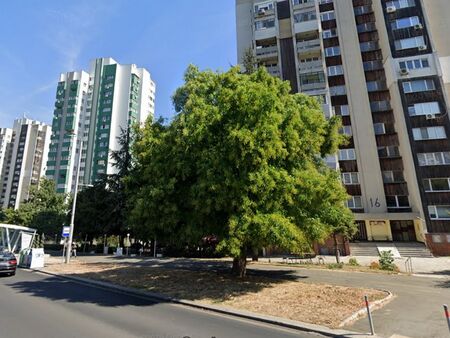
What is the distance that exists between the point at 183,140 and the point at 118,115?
245 ft

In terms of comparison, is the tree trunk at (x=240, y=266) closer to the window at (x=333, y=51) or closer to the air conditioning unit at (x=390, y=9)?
the window at (x=333, y=51)

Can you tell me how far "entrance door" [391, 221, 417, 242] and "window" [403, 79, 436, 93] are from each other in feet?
53.3

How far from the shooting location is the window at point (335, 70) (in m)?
42.7

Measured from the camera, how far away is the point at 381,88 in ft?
134

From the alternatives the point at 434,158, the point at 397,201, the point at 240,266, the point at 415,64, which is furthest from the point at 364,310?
the point at 415,64

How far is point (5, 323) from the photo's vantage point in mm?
7918

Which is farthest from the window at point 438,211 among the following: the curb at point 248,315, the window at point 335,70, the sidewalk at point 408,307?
the curb at point 248,315

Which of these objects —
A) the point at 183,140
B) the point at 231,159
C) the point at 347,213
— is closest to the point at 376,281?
the point at 347,213

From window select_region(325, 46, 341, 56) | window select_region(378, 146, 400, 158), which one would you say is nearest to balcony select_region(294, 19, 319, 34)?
window select_region(325, 46, 341, 56)

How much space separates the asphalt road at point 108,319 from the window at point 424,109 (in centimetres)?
3665

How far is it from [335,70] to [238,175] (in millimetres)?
37210

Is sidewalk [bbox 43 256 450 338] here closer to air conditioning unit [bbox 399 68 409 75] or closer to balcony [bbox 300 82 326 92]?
balcony [bbox 300 82 326 92]

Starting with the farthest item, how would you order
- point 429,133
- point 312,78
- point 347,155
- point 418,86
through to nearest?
1. point 312,78
2. point 347,155
3. point 418,86
4. point 429,133

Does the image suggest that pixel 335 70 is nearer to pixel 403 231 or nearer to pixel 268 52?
pixel 268 52
